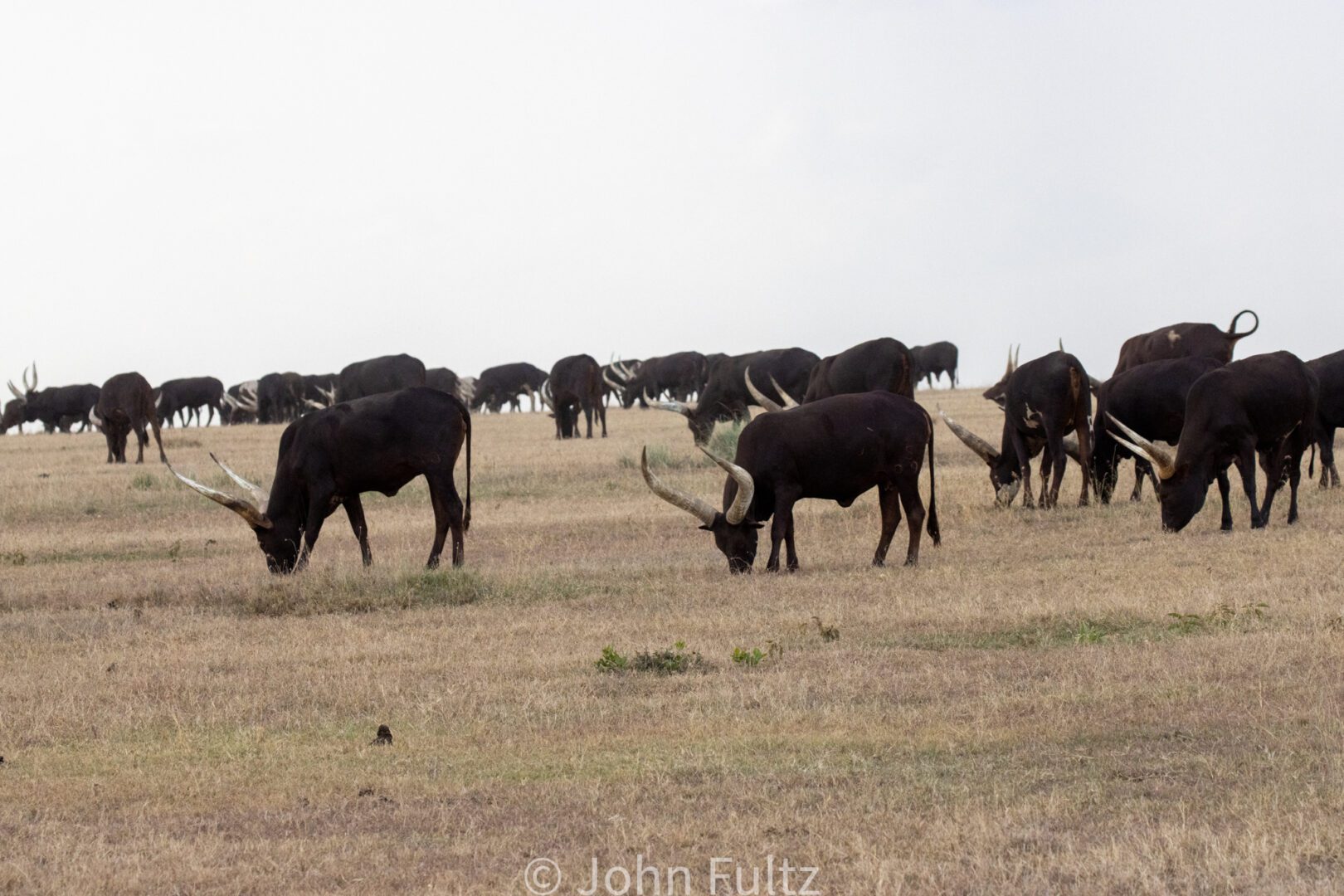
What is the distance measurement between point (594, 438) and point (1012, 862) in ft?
102

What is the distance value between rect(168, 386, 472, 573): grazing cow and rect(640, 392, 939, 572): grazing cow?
1.89 m

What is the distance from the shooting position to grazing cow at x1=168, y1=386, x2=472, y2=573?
48.7 ft

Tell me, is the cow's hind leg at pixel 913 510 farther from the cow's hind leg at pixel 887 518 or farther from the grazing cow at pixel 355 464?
the grazing cow at pixel 355 464

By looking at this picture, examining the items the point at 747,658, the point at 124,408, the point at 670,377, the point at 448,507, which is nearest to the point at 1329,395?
the point at 448,507

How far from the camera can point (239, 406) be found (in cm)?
6550

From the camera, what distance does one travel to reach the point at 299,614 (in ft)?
42.0

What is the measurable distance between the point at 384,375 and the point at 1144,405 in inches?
899

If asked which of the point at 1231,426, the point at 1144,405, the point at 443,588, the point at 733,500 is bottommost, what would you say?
the point at 443,588

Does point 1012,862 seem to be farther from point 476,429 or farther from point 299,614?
point 476,429

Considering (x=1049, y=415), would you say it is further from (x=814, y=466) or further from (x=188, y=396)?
(x=188, y=396)

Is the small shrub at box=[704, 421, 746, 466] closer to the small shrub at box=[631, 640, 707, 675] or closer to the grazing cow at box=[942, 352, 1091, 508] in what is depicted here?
the grazing cow at box=[942, 352, 1091, 508]

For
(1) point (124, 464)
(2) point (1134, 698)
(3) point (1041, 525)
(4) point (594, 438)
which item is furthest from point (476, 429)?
(2) point (1134, 698)

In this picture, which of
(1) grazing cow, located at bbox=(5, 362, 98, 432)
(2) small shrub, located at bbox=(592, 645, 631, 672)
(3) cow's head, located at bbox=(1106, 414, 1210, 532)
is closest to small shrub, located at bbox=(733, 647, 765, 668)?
(2) small shrub, located at bbox=(592, 645, 631, 672)

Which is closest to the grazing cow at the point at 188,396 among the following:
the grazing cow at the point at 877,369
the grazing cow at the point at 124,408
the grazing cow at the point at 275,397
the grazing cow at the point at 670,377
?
the grazing cow at the point at 275,397
